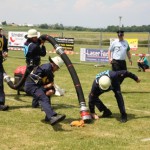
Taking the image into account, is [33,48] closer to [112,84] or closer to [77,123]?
[112,84]

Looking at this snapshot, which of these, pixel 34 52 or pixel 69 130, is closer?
pixel 69 130

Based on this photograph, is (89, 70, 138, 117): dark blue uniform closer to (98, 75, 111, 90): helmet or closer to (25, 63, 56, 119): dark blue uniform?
(98, 75, 111, 90): helmet

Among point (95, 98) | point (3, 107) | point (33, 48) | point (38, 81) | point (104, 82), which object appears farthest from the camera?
point (3, 107)

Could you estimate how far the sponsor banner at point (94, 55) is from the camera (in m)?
24.7

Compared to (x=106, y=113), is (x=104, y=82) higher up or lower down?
higher up

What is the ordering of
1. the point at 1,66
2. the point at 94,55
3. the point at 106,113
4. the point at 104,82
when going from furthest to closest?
1. the point at 94,55
2. the point at 1,66
3. the point at 106,113
4. the point at 104,82

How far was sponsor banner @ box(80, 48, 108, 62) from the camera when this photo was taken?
81.1ft

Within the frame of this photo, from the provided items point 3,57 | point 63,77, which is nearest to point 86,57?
point 63,77

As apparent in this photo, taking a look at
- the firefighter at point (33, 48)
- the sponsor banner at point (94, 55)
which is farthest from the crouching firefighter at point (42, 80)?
the sponsor banner at point (94, 55)

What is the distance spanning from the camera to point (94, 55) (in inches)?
997

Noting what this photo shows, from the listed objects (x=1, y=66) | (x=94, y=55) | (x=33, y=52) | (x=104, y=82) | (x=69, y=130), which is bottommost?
(x=94, y=55)

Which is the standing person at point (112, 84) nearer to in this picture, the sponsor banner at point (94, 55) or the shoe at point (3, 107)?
the shoe at point (3, 107)

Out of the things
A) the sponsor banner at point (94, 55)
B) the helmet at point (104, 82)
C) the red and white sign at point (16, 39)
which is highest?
the helmet at point (104, 82)

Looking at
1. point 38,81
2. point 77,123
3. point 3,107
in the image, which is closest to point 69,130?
point 77,123
